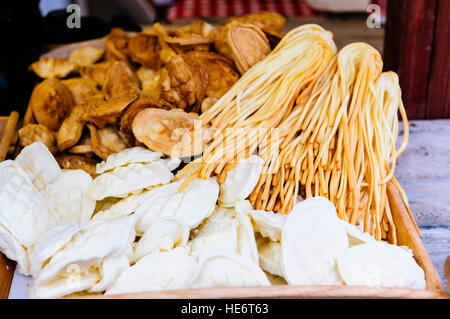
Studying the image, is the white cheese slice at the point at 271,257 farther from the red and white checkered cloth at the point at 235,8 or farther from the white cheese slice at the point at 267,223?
the red and white checkered cloth at the point at 235,8

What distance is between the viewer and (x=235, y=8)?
4516 mm

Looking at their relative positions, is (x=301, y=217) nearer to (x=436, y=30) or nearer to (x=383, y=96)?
(x=383, y=96)

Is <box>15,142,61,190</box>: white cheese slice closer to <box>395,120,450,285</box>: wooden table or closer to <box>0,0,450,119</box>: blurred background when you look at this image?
<box>0,0,450,119</box>: blurred background

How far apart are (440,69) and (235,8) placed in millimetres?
2888

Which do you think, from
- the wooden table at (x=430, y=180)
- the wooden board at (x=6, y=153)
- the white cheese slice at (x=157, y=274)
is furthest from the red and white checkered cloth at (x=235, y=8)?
the white cheese slice at (x=157, y=274)

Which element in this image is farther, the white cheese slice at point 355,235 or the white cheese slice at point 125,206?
the white cheese slice at point 125,206

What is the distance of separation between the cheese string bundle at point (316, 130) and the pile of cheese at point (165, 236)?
97 millimetres

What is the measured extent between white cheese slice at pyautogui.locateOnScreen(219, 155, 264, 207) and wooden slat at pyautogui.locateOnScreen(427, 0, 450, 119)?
1229mm

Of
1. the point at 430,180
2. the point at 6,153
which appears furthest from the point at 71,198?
the point at 430,180

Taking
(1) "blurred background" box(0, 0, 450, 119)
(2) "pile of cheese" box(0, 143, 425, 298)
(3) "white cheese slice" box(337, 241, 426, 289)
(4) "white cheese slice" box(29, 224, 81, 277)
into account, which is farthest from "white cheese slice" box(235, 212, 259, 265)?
(1) "blurred background" box(0, 0, 450, 119)

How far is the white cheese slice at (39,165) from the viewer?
4.65 ft

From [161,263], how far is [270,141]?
585 millimetres

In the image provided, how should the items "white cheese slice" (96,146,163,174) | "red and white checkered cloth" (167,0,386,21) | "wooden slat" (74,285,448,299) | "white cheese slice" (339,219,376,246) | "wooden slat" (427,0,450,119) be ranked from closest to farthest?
"wooden slat" (74,285,448,299), "white cheese slice" (339,219,376,246), "white cheese slice" (96,146,163,174), "wooden slat" (427,0,450,119), "red and white checkered cloth" (167,0,386,21)

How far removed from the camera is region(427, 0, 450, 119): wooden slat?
1.97 metres
